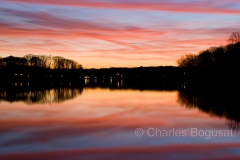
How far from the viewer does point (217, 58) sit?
132 m

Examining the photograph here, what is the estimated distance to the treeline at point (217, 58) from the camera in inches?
4023

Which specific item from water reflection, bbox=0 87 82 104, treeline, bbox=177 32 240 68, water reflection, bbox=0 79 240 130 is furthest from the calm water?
treeline, bbox=177 32 240 68

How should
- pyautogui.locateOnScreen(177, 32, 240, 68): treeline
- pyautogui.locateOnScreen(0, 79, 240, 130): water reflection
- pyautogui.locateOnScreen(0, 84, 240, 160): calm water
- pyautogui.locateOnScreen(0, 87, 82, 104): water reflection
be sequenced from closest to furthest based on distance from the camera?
pyautogui.locateOnScreen(0, 84, 240, 160): calm water → pyautogui.locateOnScreen(0, 79, 240, 130): water reflection → pyautogui.locateOnScreen(0, 87, 82, 104): water reflection → pyautogui.locateOnScreen(177, 32, 240, 68): treeline

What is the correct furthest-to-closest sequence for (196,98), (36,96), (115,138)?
(36,96)
(196,98)
(115,138)

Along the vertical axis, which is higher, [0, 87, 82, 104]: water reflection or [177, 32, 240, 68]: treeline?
[177, 32, 240, 68]: treeline

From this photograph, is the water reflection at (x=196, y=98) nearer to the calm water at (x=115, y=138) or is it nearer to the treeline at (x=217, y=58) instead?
the calm water at (x=115, y=138)

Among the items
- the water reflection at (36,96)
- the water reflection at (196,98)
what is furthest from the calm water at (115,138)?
the water reflection at (36,96)

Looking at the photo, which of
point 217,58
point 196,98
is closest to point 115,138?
point 196,98

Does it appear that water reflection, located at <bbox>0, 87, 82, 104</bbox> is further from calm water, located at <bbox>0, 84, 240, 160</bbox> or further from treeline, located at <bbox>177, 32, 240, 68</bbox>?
treeline, located at <bbox>177, 32, 240, 68</bbox>

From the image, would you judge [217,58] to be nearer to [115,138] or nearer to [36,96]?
[36,96]

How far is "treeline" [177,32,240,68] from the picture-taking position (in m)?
102

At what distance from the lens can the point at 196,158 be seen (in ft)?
47.4

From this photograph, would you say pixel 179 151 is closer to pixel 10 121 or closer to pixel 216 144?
pixel 216 144

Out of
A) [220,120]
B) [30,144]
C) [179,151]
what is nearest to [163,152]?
[179,151]
